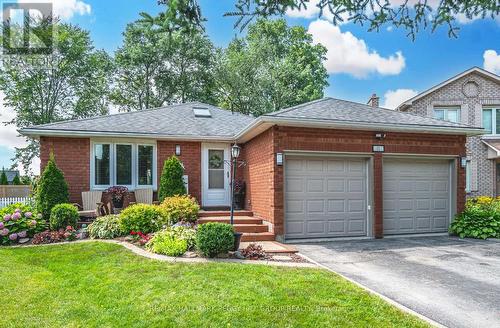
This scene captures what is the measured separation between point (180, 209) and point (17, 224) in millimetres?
4177

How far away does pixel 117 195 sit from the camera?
1126cm

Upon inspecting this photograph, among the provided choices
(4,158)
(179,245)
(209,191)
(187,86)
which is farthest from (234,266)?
(4,158)

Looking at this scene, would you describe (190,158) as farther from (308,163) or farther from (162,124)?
(308,163)

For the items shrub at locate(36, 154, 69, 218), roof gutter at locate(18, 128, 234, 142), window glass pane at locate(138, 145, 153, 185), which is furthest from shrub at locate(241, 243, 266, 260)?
shrub at locate(36, 154, 69, 218)

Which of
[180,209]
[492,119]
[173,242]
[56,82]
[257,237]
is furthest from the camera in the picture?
[56,82]

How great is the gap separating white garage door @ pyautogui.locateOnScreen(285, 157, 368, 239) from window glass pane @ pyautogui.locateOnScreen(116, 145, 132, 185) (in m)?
5.73

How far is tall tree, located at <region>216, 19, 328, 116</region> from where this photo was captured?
26656 millimetres

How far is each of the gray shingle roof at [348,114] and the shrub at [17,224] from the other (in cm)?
689

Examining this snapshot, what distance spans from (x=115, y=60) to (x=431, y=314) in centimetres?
2820

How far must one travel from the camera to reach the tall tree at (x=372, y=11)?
3.70m

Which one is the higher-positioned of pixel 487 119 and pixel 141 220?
pixel 487 119

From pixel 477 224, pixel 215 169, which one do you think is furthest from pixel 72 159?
pixel 477 224

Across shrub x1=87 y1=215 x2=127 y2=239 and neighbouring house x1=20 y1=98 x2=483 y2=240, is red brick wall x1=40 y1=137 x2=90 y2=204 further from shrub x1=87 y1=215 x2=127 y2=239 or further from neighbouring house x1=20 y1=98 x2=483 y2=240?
shrub x1=87 y1=215 x2=127 y2=239

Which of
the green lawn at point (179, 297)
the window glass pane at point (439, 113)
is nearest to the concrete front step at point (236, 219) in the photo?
the green lawn at point (179, 297)
